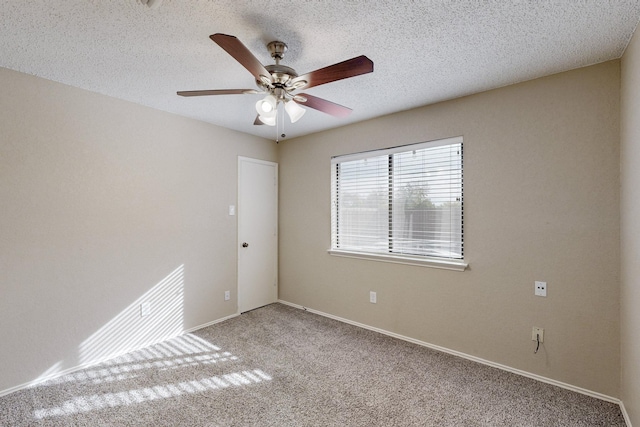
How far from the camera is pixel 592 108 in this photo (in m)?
2.19

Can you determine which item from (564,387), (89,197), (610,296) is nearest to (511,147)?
(610,296)

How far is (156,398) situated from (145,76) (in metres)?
2.43

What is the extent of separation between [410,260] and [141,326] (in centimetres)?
280

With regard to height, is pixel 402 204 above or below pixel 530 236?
above

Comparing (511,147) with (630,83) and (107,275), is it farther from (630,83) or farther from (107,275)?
(107,275)

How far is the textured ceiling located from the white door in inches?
65.0

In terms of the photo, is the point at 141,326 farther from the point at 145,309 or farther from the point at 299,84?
the point at 299,84

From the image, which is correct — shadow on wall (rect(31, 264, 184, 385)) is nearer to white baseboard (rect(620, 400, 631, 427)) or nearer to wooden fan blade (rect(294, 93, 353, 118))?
wooden fan blade (rect(294, 93, 353, 118))

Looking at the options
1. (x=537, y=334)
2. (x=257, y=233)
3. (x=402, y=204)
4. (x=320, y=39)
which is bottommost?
(x=537, y=334)

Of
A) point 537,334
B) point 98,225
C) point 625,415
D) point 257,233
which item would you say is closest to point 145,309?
point 98,225

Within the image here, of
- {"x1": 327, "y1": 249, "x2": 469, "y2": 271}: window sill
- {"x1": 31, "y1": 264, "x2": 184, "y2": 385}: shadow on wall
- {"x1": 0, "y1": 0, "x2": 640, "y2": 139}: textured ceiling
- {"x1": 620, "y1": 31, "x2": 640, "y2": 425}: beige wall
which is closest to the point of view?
{"x1": 0, "y1": 0, "x2": 640, "y2": 139}: textured ceiling

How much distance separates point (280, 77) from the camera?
5.95 feet

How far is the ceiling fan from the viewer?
1.48 meters

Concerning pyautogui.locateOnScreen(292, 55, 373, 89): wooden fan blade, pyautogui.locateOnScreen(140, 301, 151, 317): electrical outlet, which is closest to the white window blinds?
pyautogui.locateOnScreen(292, 55, 373, 89): wooden fan blade
